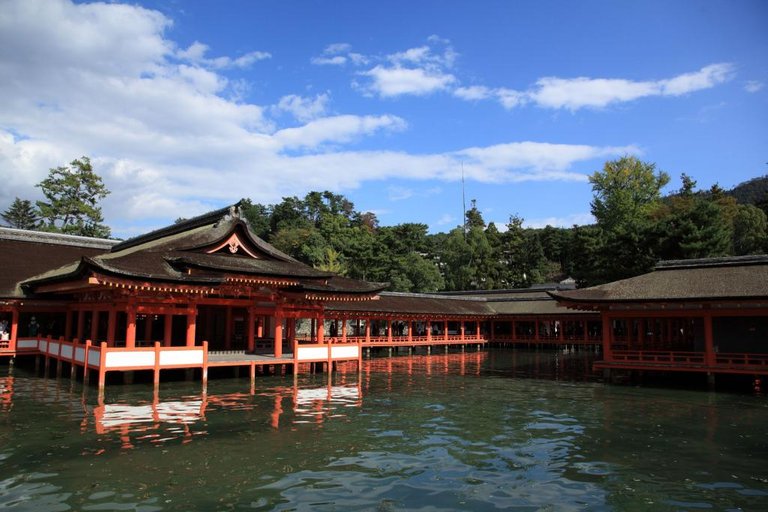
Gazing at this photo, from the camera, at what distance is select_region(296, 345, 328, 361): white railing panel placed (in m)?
25.6

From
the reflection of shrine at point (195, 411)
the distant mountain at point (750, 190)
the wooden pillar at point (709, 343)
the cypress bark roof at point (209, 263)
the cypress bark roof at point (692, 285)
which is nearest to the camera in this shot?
the reflection of shrine at point (195, 411)

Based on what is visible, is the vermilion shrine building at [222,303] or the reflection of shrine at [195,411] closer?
the reflection of shrine at [195,411]

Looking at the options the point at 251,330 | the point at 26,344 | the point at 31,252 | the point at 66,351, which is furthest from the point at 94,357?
the point at 31,252

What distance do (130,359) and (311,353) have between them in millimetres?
8393

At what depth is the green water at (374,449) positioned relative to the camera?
371 inches

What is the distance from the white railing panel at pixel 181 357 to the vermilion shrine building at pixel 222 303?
0.13 feet

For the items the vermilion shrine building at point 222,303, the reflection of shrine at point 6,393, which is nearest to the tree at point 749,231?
the vermilion shrine building at point 222,303

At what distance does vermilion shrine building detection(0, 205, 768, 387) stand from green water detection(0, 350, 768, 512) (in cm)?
235

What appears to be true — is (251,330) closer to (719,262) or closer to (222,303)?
(222,303)

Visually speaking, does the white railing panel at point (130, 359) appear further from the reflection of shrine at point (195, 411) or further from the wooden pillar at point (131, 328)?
the reflection of shrine at point (195, 411)

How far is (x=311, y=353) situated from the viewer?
2603 centimetres

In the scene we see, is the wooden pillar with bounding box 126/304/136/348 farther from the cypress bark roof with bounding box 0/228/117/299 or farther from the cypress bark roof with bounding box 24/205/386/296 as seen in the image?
the cypress bark roof with bounding box 0/228/117/299

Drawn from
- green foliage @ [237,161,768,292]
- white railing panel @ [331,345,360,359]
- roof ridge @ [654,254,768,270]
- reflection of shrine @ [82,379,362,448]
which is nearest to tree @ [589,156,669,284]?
green foliage @ [237,161,768,292]

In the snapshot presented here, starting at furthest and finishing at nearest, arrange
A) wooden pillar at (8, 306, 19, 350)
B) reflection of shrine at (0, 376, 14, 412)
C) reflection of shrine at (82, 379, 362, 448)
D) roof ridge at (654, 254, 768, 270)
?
wooden pillar at (8, 306, 19, 350) → roof ridge at (654, 254, 768, 270) → reflection of shrine at (0, 376, 14, 412) → reflection of shrine at (82, 379, 362, 448)
